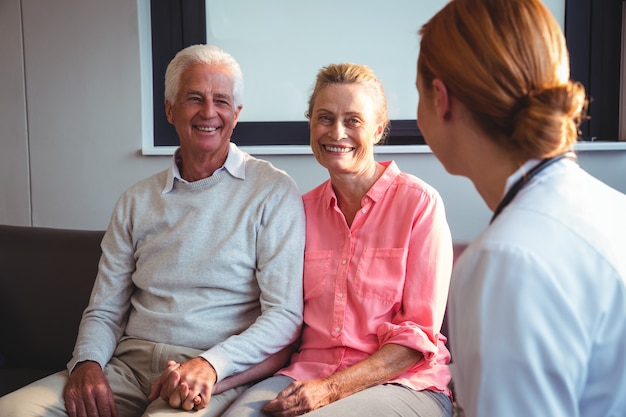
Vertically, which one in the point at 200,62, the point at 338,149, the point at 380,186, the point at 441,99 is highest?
the point at 200,62

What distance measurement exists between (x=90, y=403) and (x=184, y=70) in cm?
98

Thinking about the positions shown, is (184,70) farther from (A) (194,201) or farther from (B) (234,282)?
(B) (234,282)

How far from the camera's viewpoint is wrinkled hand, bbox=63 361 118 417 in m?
1.80

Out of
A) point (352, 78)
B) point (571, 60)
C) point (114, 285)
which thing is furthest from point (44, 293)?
point (571, 60)

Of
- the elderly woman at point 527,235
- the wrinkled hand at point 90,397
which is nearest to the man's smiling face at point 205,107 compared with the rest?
the wrinkled hand at point 90,397

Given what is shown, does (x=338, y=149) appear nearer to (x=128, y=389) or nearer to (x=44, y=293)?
(x=128, y=389)

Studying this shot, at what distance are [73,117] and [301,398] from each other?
1.82m

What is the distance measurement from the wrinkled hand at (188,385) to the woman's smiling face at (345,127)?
0.63m

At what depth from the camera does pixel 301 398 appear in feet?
5.29

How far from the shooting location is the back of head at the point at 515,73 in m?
0.91

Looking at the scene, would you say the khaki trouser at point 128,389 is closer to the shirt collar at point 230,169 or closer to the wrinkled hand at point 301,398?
the wrinkled hand at point 301,398

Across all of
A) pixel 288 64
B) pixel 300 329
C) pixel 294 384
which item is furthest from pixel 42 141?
pixel 294 384

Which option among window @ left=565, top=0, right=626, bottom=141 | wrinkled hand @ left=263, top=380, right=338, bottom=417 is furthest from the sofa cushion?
window @ left=565, top=0, right=626, bottom=141

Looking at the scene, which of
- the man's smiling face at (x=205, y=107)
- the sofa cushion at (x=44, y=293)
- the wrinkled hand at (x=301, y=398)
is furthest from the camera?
the sofa cushion at (x=44, y=293)
